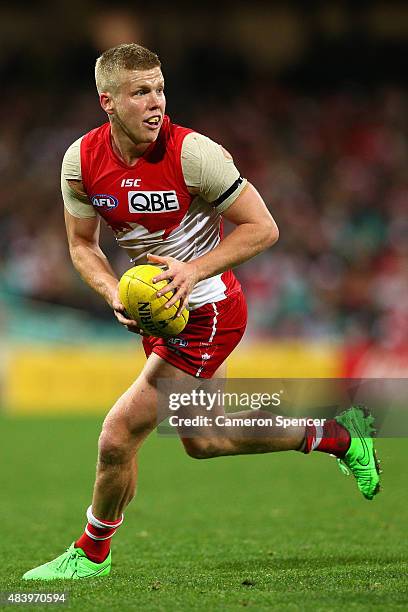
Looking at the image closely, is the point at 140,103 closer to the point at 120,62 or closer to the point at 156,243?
the point at 120,62

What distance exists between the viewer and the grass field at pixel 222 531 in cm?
452

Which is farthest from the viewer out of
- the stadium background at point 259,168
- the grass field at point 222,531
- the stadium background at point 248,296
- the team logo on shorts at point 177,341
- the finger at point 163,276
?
the stadium background at point 259,168

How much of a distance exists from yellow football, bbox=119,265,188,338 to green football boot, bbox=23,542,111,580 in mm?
1208

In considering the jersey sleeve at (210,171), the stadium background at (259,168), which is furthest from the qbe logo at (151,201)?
the stadium background at (259,168)

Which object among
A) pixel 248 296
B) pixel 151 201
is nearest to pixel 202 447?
pixel 151 201

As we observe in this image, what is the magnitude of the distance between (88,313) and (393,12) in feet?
35.4

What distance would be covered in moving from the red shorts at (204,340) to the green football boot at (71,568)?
3.37 ft

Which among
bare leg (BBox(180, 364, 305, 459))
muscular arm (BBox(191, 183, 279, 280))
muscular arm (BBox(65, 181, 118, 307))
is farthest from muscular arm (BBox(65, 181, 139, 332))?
bare leg (BBox(180, 364, 305, 459))

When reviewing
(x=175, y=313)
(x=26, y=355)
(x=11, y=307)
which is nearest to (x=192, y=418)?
(x=175, y=313)

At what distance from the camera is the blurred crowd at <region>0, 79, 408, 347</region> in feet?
52.0

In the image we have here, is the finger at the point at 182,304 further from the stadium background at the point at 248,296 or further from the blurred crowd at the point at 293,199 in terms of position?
the blurred crowd at the point at 293,199

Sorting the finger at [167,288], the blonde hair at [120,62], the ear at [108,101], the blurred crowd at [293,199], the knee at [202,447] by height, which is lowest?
the blurred crowd at [293,199]

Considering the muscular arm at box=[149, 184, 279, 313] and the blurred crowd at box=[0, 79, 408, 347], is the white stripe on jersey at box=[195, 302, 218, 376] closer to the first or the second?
the muscular arm at box=[149, 184, 279, 313]

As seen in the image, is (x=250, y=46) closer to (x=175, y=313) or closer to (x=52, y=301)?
(x=52, y=301)
